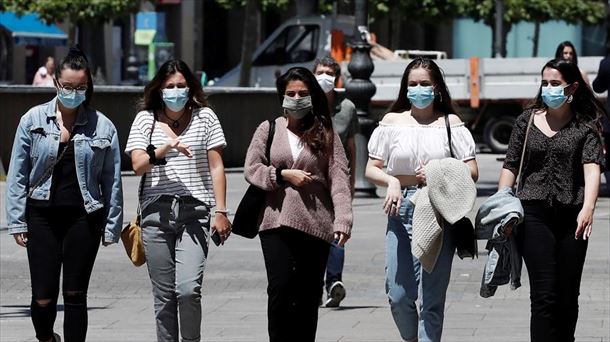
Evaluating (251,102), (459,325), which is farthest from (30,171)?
(251,102)

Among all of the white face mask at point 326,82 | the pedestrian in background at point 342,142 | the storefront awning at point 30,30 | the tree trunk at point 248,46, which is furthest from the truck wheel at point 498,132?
the white face mask at point 326,82

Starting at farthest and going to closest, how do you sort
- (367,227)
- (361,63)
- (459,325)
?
(361,63) < (367,227) < (459,325)

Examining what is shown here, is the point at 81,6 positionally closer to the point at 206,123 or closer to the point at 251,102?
the point at 251,102

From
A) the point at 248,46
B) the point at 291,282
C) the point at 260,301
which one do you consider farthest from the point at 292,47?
the point at 291,282

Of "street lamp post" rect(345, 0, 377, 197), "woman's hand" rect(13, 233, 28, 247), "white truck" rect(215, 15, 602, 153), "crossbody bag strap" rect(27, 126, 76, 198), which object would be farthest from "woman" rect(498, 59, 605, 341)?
"white truck" rect(215, 15, 602, 153)

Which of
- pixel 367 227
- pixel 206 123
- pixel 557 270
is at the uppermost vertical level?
pixel 206 123

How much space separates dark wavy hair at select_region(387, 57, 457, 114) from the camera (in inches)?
327

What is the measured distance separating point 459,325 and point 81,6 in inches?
1266

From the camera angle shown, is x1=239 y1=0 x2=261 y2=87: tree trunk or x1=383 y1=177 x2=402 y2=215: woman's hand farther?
x1=239 y1=0 x2=261 y2=87: tree trunk

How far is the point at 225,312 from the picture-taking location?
36.2 ft

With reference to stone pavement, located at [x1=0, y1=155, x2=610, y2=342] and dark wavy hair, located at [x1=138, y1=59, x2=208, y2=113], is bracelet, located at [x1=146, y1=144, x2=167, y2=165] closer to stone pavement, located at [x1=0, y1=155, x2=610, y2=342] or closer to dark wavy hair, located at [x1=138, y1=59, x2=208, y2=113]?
dark wavy hair, located at [x1=138, y1=59, x2=208, y2=113]

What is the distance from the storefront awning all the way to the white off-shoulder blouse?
Result: 35.8 m

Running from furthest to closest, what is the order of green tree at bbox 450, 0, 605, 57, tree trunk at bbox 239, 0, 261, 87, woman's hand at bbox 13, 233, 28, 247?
green tree at bbox 450, 0, 605, 57, tree trunk at bbox 239, 0, 261, 87, woman's hand at bbox 13, 233, 28, 247

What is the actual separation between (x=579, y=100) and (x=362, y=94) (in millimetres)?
11015
